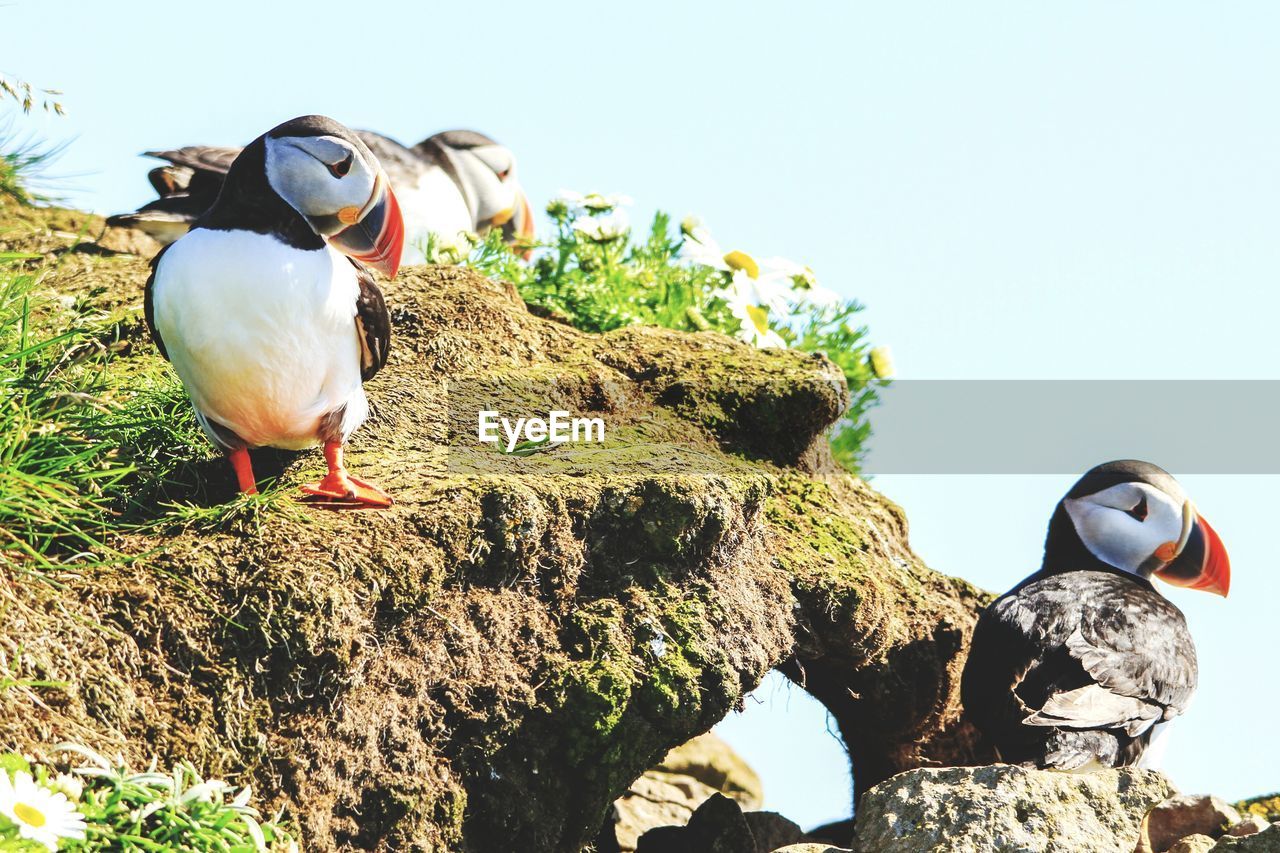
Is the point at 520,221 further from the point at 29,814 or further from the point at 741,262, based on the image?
the point at 29,814

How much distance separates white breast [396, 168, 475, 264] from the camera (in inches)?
295

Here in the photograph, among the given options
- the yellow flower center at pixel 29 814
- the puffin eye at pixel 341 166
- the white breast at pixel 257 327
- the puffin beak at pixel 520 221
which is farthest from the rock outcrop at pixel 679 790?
the puffin beak at pixel 520 221

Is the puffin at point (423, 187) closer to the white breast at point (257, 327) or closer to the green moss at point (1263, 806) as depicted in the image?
the white breast at point (257, 327)

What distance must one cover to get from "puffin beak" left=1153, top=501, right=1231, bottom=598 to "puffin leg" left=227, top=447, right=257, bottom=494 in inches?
149

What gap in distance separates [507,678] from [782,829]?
1.57 meters

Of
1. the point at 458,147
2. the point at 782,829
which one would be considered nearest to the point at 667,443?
the point at 782,829

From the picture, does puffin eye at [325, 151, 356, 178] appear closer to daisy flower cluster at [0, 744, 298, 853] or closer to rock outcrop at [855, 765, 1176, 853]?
daisy flower cluster at [0, 744, 298, 853]

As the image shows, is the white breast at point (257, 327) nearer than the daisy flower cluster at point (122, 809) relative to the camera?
No

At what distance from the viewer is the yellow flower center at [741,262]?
6789mm

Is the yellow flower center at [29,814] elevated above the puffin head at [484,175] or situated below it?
below

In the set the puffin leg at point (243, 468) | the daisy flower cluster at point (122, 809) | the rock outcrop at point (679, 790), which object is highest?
the puffin leg at point (243, 468)

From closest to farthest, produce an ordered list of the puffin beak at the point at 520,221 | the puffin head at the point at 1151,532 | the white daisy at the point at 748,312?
the puffin head at the point at 1151,532 → the white daisy at the point at 748,312 → the puffin beak at the point at 520,221

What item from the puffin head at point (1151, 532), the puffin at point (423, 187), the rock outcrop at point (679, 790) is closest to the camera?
the puffin head at point (1151, 532)

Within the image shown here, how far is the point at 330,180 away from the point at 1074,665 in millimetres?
3064
